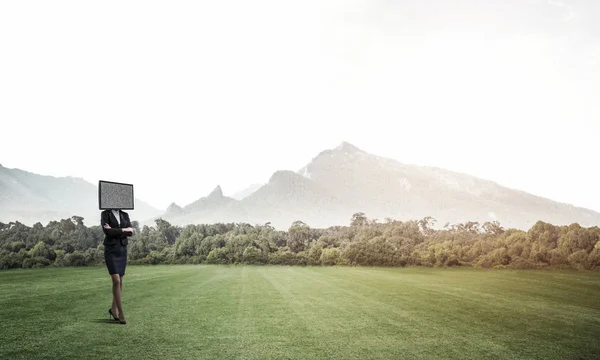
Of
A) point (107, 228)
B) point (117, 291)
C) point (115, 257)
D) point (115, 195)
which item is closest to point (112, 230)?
point (107, 228)

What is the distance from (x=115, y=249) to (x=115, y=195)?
4.53ft

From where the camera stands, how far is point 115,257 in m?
9.50

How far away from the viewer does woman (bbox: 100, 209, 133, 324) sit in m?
9.41

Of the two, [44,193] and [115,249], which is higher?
[44,193]

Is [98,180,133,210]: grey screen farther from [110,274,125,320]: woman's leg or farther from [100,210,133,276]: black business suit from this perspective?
[110,274,125,320]: woman's leg

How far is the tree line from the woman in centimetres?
3124

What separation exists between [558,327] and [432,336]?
152 inches

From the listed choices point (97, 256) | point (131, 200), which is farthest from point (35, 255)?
point (131, 200)

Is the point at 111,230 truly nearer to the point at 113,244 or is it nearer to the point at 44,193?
the point at 113,244

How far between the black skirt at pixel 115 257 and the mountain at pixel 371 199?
108 m

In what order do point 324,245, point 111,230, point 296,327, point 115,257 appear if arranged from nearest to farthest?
1. point 296,327
2. point 111,230
3. point 115,257
4. point 324,245

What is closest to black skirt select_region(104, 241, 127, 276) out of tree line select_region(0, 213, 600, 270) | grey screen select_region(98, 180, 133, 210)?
grey screen select_region(98, 180, 133, 210)

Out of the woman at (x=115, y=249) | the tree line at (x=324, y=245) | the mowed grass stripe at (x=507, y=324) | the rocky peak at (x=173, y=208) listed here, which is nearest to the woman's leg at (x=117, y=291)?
the woman at (x=115, y=249)

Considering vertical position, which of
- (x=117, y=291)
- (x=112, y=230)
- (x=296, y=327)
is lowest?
(x=296, y=327)
